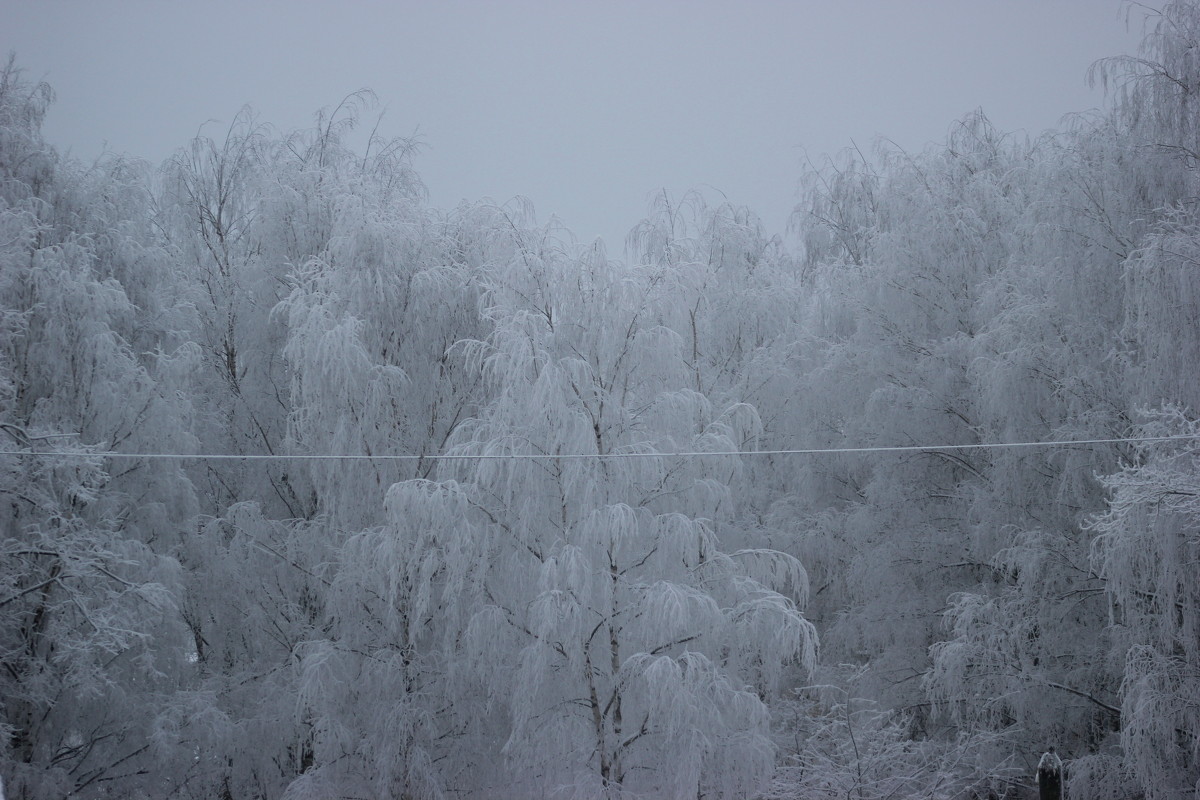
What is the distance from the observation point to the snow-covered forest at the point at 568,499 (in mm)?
7090

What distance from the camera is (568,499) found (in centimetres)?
736

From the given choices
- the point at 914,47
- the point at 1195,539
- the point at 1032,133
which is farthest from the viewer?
the point at 914,47

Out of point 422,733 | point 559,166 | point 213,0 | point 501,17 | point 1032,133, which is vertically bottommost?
point 422,733

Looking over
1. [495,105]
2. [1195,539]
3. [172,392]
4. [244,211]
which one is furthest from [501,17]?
[1195,539]

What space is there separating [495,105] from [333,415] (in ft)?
59.5

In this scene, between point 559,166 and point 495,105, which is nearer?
point 559,166

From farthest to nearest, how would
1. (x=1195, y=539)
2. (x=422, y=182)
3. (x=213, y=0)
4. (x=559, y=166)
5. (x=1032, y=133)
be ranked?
(x=559, y=166) → (x=213, y=0) → (x=1032, y=133) → (x=422, y=182) → (x=1195, y=539)

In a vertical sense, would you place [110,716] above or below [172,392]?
below

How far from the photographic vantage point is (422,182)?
35.9ft

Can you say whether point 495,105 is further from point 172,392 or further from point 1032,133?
point 172,392

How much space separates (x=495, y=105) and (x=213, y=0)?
873 cm

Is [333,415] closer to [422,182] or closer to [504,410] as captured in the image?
[504,410]

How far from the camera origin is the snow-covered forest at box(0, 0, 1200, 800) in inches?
279

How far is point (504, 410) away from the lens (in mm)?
7418
